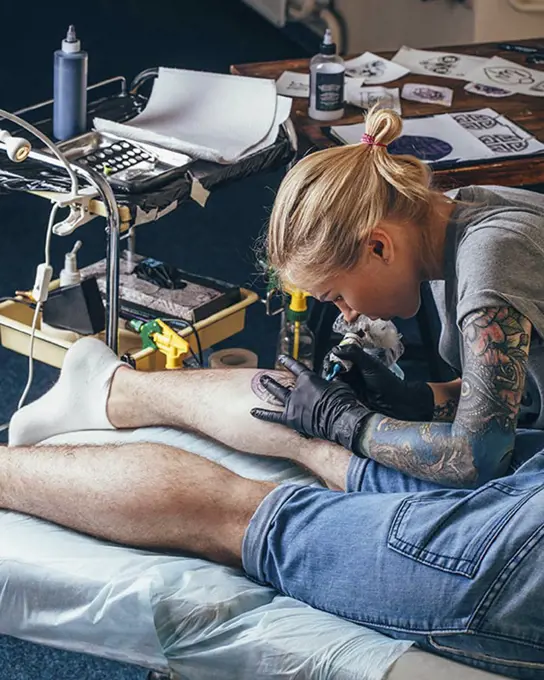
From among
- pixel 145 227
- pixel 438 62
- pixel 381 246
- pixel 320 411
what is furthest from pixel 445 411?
pixel 145 227

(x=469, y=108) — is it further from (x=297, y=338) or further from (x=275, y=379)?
(x=275, y=379)

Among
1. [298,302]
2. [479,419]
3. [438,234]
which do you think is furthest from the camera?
[298,302]

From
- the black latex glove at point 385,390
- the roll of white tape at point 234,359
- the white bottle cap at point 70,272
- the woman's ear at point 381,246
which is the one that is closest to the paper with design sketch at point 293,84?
the roll of white tape at point 234,359

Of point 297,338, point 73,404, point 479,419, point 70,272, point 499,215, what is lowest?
point 297,338

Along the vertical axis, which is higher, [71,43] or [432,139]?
[71,43]

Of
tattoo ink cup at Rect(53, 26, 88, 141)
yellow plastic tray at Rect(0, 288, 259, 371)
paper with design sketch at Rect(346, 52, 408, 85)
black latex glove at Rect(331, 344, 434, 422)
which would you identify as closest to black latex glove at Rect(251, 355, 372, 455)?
black latex glove at Rect(331, 344, 434, 422)

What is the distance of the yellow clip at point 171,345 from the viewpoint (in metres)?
2.04

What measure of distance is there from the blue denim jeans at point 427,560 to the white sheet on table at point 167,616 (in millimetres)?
38

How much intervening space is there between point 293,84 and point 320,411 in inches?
46.0

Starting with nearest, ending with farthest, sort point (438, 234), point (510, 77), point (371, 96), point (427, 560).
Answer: point (427, 560)
point (438, 234)
point (371, 96)
point (510, 77)

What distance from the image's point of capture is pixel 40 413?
1.86m

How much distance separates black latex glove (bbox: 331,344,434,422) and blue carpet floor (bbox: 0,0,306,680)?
23.3 inches

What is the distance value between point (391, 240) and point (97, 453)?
0.52 meters

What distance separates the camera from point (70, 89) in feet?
7.08
